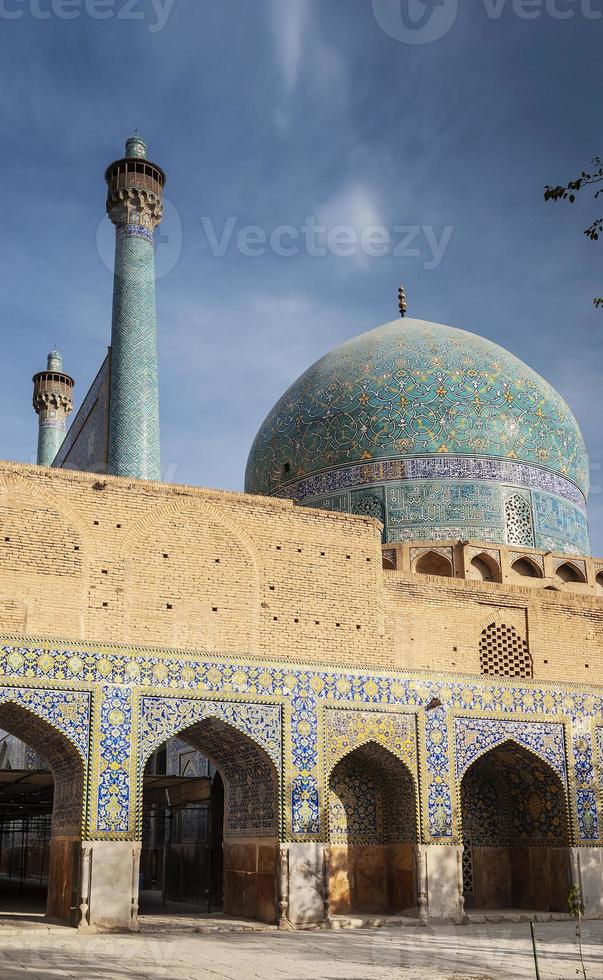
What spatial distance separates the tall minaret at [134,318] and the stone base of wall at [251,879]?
5712 mm

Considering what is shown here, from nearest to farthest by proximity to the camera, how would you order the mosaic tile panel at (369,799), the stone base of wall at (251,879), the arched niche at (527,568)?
the stone base of wall at (251,879)
the mosaic tile panel at (369,799)
the arched niche at (527,568)

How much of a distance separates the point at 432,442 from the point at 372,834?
6.71m

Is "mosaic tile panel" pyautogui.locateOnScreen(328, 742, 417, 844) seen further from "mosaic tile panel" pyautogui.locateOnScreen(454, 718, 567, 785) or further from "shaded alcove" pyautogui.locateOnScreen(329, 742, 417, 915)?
"mosaic tile panel" pyautogui.locateOnScreen(454, 718, 567, 785)

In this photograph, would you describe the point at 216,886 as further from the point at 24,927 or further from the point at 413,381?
the point at 413,381

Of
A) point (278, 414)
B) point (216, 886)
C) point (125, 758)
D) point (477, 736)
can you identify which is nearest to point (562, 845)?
point (477, 736)

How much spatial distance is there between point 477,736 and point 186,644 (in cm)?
332

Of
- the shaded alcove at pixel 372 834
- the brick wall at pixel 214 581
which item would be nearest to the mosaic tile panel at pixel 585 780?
the brick wall at pixel 214 581

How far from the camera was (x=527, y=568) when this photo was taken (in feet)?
51.2

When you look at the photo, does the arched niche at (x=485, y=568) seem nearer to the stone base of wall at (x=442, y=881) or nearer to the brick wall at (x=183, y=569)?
the brick wall at (x=183, y=569)

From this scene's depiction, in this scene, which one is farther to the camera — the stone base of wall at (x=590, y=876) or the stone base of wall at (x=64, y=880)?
the stone base of wall at (x=590, y=876)

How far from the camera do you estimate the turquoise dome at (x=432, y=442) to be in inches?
630

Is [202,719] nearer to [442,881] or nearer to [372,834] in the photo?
[372,834]

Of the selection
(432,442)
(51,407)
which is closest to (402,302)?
(432,442)

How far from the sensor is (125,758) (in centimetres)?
965
